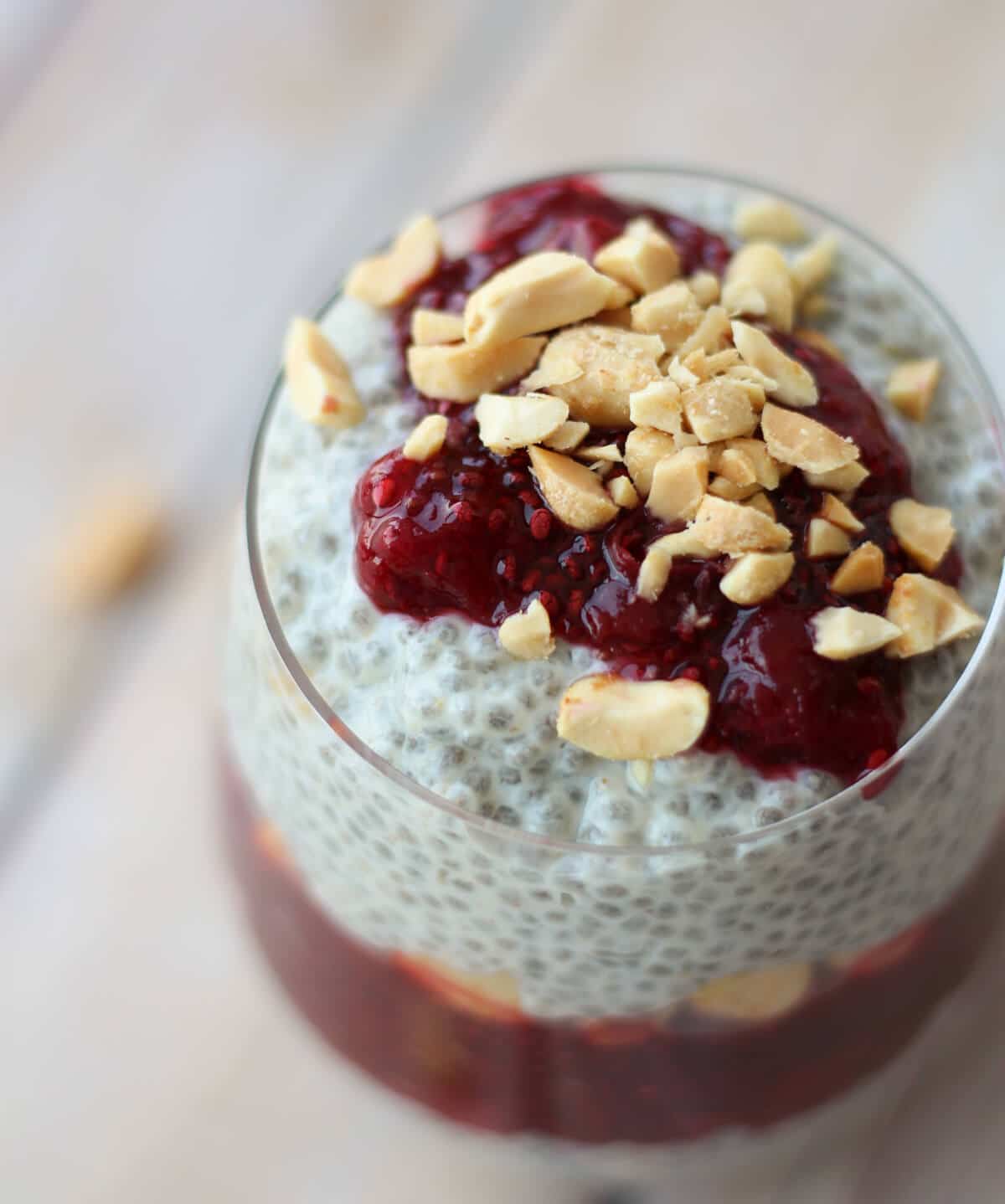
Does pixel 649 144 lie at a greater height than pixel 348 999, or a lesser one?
greater

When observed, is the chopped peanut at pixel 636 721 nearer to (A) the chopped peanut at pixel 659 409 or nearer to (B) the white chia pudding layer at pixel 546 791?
(B) the white chia pudding layer at pixel 546 791

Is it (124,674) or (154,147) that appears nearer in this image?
(124,674)

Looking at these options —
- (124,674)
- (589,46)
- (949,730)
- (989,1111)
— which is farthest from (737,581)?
(589,46)

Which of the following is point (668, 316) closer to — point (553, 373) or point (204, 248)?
point (553, 373)

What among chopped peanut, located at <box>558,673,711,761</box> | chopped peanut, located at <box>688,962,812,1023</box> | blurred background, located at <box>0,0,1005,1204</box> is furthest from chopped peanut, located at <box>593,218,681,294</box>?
blurred background, located at <box>0,0,1005,1204</box>

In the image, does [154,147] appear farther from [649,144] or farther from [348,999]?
[348,999]

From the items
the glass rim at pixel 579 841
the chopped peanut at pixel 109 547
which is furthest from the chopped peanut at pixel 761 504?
the chopped peanut at pixel 109 547

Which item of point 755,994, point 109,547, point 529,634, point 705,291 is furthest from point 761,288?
point 109,547
